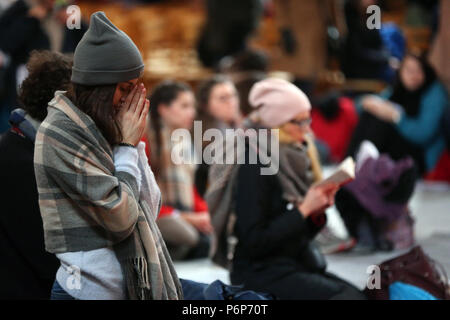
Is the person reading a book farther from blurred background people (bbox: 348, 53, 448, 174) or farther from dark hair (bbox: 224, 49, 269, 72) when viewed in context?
dark hair (bbox: 224, 49, 269, 72)

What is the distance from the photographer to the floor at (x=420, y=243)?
4.46m

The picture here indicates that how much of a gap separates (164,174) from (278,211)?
1.87m

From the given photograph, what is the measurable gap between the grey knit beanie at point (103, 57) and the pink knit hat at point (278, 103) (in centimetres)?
120

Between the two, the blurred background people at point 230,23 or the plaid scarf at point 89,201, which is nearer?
the plaid scarf at point 89,201

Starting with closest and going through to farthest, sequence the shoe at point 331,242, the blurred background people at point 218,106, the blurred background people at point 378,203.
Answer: the blurred background people at point 378,203 → the shoe at point 331,242 → the blurred background people at point 218,106

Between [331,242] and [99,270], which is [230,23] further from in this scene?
[99,270]

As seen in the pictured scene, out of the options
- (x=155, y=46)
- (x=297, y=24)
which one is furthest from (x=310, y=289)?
(x=155, y=46)

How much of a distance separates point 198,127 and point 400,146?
190 centimetres

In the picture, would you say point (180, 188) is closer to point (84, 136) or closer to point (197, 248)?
point (197, 248)

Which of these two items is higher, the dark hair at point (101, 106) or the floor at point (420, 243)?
the dark hair at point (101, 106)

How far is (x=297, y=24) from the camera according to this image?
7.74 m

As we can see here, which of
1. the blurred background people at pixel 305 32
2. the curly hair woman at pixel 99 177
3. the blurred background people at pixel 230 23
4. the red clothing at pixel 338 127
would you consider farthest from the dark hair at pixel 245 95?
the blurred background people at pixel 230 23

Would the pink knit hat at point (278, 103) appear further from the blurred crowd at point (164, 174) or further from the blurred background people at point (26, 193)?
the blurred background people at point (26, 193)

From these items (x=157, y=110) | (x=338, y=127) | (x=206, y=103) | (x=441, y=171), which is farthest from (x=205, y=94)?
(x=441, y=171)
